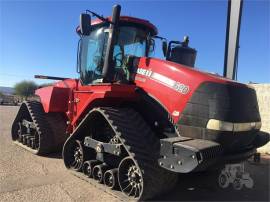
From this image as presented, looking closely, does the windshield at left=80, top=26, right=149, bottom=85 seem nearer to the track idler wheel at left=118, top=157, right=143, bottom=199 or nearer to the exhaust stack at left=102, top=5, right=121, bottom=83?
the exhaust stack at left=102, top=5, right=121, bottom=83

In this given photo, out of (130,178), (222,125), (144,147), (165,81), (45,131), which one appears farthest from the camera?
(45,131)

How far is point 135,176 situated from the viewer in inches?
177

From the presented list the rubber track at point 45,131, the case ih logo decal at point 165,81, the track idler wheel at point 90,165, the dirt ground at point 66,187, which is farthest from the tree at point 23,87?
A: the case ih logo decal at point 165,81

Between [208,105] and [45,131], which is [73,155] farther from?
[208,105]

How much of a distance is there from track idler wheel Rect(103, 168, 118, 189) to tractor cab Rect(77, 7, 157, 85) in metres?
1.58

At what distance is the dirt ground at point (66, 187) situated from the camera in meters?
4.68

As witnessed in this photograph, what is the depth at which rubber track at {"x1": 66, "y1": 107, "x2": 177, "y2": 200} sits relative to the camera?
424 cm

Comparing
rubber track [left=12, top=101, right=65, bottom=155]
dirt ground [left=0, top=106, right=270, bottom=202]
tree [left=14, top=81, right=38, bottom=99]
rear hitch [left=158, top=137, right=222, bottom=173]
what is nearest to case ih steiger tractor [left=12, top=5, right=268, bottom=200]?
rear hitch [left=158, top=137, right=222, bottom=173]

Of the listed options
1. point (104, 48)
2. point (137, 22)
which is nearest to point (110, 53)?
point (104, 48)

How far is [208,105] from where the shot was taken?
4152 millimetres

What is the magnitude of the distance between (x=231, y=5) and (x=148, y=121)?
16.5ft

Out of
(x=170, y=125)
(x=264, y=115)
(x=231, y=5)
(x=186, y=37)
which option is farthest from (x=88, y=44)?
(x=264, y=115)

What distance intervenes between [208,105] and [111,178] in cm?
194

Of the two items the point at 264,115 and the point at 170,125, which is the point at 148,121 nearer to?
the point at 170,125
